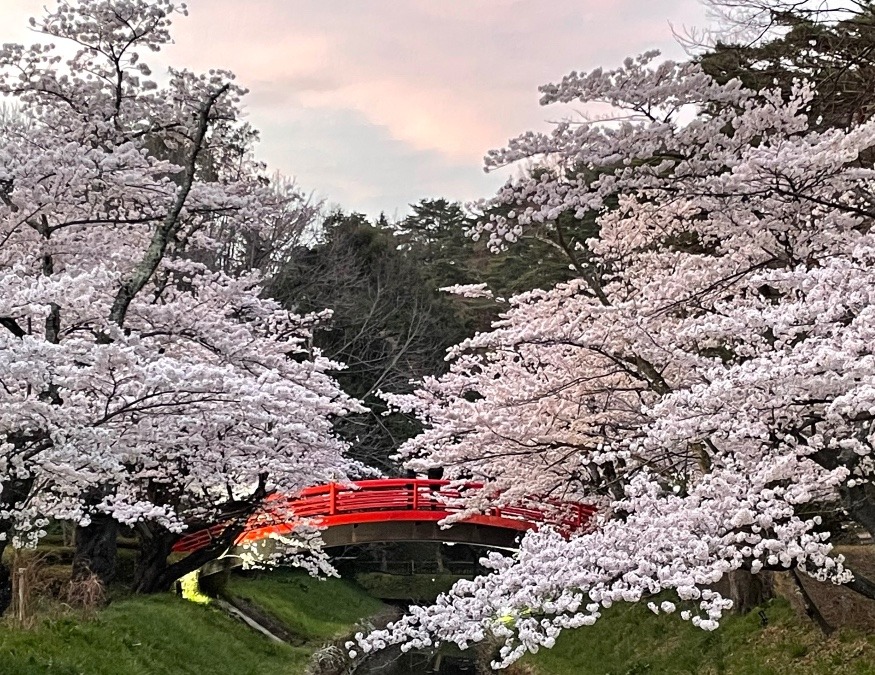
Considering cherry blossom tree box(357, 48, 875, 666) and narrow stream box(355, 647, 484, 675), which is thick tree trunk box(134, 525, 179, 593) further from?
narrow stream box(355, 647, 484, 675)

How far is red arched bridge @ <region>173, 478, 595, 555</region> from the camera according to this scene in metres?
14.0

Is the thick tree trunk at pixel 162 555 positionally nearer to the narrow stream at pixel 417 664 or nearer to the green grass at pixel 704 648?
the narrow stream at pixel 417 664

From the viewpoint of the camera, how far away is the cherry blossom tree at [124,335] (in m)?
6.32

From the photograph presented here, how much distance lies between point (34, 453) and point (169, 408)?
1150 mm

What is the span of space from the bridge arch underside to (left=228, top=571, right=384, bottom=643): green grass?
65.7 inches

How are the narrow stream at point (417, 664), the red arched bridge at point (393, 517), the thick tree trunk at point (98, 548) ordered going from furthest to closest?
the narrow stream at point (417, 664) → the red arched bridge at point (393, 517) → the thick tree trunk at point (98, 548)

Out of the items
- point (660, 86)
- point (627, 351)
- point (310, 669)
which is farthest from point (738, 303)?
point (310, 669)

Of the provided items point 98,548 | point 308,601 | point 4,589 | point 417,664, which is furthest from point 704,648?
point 308,601

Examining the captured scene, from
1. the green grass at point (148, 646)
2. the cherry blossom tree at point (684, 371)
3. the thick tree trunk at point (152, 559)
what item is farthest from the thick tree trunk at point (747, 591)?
the thick tree trunk at point (152, 559)

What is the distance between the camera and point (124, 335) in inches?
276

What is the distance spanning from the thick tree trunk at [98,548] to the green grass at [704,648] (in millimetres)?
6361

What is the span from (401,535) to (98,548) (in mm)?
5707

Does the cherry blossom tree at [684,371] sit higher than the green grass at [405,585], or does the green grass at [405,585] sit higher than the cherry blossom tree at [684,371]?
the cherry blossom tree at [684,371]

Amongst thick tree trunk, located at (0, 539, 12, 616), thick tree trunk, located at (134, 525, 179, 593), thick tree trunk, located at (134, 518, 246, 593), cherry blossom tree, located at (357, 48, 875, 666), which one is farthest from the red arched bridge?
thick tree trunk, located at (0, 539, 12, 616)
